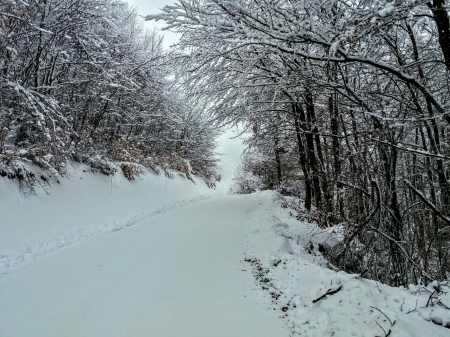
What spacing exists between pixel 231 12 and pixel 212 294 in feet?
11.9

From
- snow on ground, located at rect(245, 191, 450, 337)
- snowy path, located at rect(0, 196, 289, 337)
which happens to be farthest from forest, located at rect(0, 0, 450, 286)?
snowy path, located at rect(0, 196, 289, 337)

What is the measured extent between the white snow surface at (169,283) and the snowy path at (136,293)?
1 centimetres

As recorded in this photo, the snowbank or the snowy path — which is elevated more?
the snowbank

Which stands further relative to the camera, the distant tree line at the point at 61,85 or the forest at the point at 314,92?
the distant tree line at the point at 61,85

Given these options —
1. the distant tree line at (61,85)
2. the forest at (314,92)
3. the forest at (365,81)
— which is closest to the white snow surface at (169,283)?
the forest at (365,81)

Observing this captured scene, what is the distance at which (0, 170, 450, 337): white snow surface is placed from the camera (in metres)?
2.56

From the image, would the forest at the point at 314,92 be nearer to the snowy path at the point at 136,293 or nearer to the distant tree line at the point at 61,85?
the distant tree line at the point at 61,85

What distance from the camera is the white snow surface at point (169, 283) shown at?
2.56 meters

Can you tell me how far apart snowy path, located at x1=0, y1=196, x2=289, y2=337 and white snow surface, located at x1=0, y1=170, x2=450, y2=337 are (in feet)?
0.04

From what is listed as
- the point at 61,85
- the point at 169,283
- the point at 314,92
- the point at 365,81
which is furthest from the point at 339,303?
the point at 61,85

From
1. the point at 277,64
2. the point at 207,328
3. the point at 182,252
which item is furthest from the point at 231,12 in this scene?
the point at 182,252

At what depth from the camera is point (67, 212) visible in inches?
225

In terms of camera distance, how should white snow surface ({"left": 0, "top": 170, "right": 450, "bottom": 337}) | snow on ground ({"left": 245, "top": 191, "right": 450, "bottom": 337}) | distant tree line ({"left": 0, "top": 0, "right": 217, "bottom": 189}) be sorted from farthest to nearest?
distant tree line ({"left": 0, "top": 0, "right": 217, "bottom": 189})
white snow surface ({"left": 0, "top": 170, "right": 450, "bottom": 337})
snow on ground ({"left": 245, "top": 191, "right": 450, "bottom": 337})

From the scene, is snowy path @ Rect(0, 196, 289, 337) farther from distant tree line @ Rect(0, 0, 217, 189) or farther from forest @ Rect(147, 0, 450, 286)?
distant tree line @ Rect(0, 0, 217, 189)
